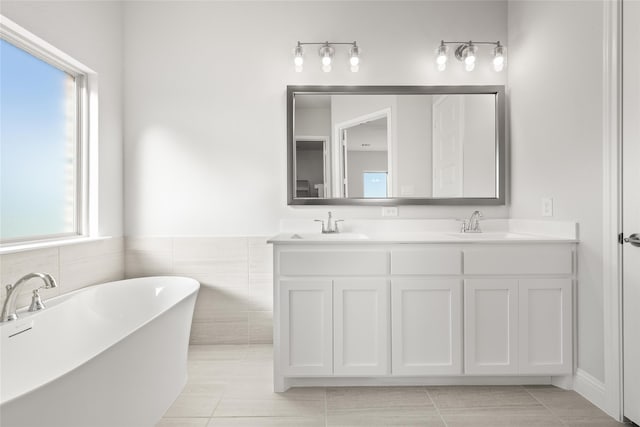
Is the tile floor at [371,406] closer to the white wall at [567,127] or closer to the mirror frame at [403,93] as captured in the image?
the white wall at [567,127]

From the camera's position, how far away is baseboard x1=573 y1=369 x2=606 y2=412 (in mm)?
1929

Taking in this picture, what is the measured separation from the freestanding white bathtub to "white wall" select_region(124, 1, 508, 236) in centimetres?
67

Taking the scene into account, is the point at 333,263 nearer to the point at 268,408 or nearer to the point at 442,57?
the point at 268,408

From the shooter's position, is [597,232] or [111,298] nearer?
[597,232]

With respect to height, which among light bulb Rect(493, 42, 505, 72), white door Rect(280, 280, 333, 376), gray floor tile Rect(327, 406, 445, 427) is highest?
light bulb Rect(493, 42, 505, 72)

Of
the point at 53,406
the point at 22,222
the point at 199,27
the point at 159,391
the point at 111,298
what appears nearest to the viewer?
the point at 53,406

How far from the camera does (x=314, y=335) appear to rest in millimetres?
2121

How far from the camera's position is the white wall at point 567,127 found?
1.96 m

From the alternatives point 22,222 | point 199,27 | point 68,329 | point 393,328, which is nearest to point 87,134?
point 22,222

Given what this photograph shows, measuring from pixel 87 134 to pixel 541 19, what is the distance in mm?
3228

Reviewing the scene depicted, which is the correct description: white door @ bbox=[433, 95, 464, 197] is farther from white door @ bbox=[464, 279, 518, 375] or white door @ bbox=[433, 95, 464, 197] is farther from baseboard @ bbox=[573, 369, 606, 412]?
baseboard @ bbox=[573, 369, 606, 412]

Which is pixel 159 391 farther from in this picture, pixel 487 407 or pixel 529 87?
pixel 529 87

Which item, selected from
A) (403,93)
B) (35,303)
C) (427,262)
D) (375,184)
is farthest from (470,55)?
(35,303)

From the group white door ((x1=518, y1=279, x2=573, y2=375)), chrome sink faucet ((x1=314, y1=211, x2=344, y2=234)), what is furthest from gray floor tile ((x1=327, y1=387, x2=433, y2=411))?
chrome sink faucet ((x1=314, y1=211, x2=344, y2=234))
